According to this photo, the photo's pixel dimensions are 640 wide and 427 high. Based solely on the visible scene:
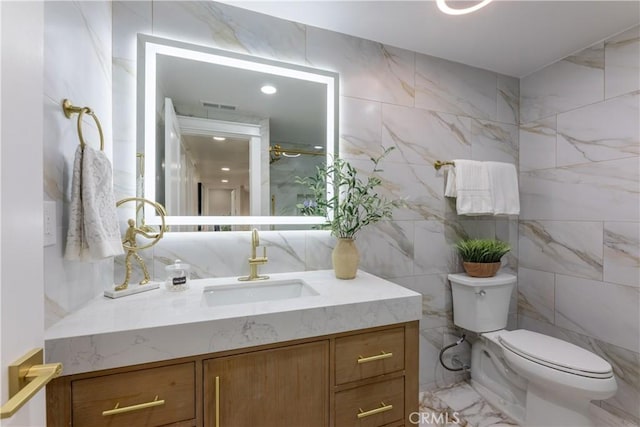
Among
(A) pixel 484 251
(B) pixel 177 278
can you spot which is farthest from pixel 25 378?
(A) pixel 484 251

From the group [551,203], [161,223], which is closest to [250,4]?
[161,223]

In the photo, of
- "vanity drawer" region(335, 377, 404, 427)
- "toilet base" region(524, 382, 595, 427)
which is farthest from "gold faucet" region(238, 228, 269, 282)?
"toilet base" region(524, 382, 595, 427)

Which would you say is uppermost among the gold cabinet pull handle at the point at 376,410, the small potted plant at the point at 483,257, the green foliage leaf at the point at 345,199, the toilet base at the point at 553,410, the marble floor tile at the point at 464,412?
the green foliage leaf at the point at 345,199

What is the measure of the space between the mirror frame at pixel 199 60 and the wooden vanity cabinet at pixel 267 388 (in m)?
0.73

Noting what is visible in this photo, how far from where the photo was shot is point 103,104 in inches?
47.6

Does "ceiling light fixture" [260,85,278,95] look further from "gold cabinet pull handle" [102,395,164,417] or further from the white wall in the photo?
"gold cabinet pull handle" [102,395,164,417]

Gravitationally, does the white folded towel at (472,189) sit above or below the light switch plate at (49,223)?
above

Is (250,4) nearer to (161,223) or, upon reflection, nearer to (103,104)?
(103,104)

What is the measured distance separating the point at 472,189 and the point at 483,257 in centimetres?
44

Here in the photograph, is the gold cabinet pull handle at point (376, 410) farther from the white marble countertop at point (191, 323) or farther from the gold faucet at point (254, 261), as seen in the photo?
the gold faucet at point (254, 261)

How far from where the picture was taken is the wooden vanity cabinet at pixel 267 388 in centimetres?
80

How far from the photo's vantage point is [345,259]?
1.45 metres

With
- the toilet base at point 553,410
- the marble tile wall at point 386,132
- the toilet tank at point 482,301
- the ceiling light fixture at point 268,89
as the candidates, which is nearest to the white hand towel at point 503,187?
the marble tile wall at point 386,132

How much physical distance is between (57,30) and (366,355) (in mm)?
1459
